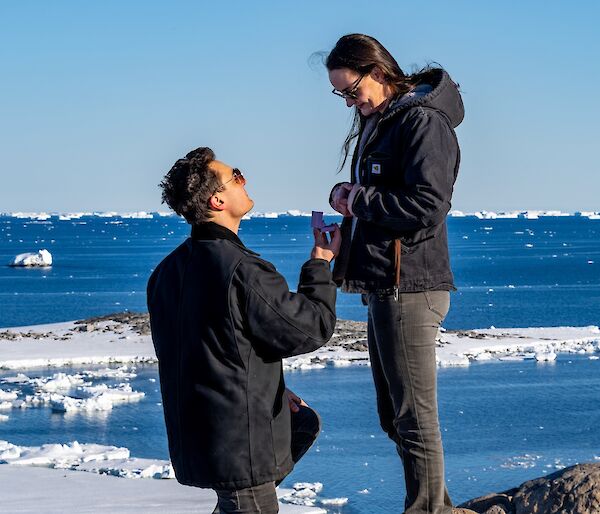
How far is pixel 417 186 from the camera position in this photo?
366 centimetres

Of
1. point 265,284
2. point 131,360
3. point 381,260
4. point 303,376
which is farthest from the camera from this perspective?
point 131,360

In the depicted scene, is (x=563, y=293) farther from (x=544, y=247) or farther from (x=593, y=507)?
(x=544, y=247)

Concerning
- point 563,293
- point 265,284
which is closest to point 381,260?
point 265,284

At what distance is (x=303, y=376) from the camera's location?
20.0 m

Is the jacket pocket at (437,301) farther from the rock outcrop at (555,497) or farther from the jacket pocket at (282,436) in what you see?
the rock outcrop at (555,497)

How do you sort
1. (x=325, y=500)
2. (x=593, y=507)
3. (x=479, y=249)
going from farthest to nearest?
1. (x=479, y=249)
2. (x=325, y=500)
3. (x=593, y=507)

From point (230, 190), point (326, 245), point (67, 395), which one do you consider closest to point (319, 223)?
point (326, 245)

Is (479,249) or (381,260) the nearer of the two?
Answer: (381,260)

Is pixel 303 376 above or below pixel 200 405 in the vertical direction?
below

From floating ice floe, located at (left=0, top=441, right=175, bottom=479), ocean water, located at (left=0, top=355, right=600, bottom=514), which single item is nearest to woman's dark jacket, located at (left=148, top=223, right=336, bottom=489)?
ocean water, located at (left=0, top=355, right=600, bottom=514)

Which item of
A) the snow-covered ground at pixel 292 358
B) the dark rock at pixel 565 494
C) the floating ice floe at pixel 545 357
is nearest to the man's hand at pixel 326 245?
the dark rock at pixel 565 494

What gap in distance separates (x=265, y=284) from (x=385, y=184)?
87 cm

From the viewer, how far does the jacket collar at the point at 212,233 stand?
129 inches

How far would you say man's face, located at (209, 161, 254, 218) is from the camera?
10.9 feet
